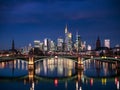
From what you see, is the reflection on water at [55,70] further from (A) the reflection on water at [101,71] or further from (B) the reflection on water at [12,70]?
(A) the reflection on water at [101,71]

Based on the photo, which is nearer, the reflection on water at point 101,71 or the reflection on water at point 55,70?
the reflection on water at point 101,71

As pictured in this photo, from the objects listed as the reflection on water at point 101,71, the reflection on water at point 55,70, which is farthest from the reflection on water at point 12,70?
the reflection on water at point 101,71

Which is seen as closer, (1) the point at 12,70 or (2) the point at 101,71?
(2) the point at 101,71

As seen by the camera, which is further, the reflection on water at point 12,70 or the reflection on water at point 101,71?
the reflection on water at point 12,70

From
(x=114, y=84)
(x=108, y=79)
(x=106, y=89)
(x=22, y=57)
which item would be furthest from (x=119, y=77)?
(x=22, y=57)

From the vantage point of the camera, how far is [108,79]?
147 feet

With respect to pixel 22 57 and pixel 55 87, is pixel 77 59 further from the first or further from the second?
pixel 55 87

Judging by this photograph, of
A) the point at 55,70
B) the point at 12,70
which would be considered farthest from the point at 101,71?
the point at 12,70

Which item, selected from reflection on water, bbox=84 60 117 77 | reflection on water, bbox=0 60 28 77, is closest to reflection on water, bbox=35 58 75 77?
reflection on water, bbox=0 60 28 77

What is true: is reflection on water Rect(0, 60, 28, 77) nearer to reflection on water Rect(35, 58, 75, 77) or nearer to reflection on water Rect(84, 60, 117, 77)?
reflection on water Rect(35, 58, 75, 77)

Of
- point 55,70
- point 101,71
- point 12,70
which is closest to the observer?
point 101,71

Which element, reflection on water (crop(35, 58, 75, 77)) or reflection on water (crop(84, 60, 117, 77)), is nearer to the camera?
reflection on water (crop(84, 60, 117, 77))

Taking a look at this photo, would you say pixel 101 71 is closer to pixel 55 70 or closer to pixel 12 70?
pixel 55 70

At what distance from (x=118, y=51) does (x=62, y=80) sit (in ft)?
137
